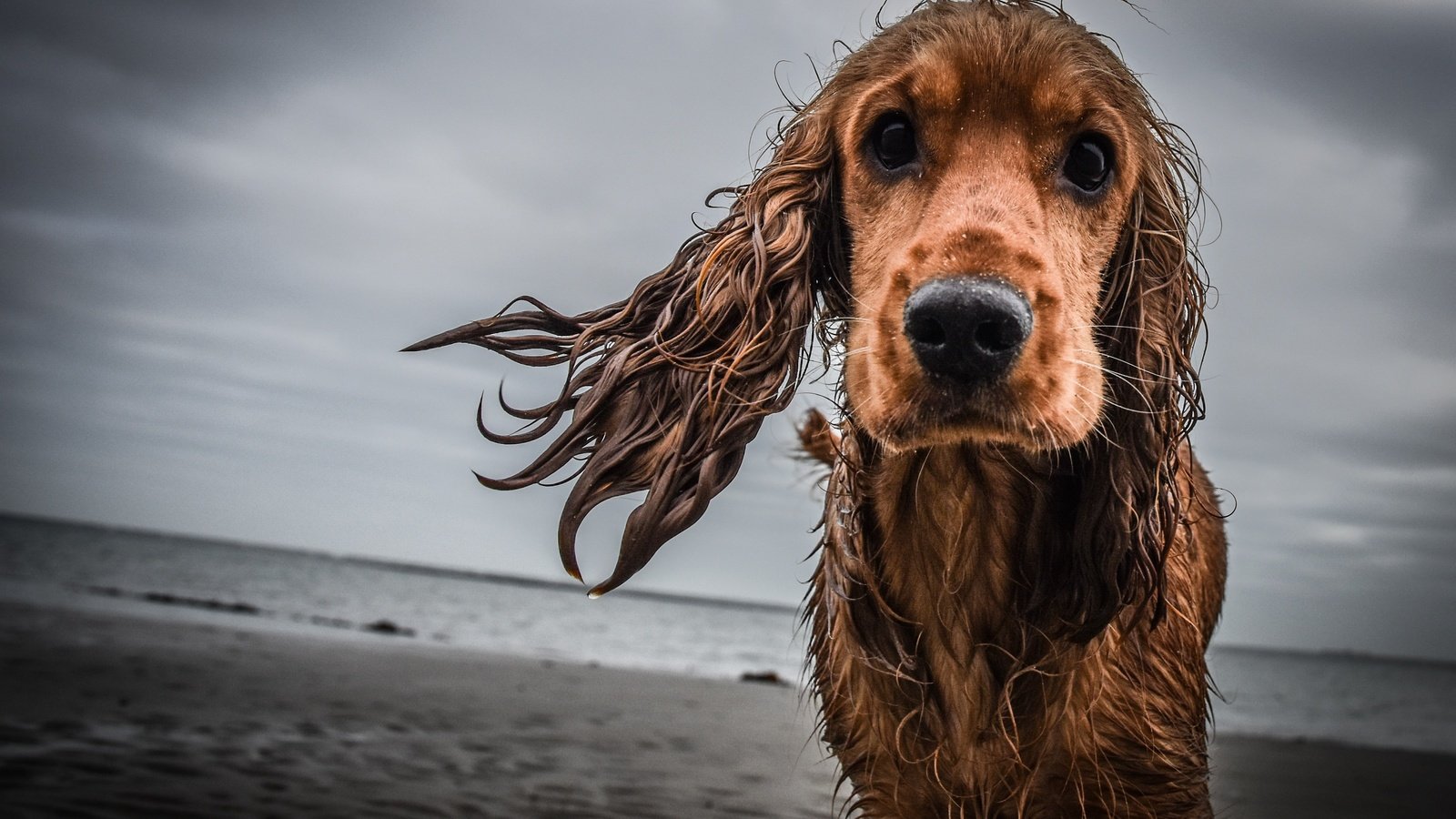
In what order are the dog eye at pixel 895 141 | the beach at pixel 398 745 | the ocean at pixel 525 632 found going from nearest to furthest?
the dog eye at pixel 895 141 < the beach at pixel 398 745 < the ocean at pixel 525 632

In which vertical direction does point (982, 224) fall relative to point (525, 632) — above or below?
above

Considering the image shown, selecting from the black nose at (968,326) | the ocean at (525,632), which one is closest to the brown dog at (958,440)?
the black nose at (968,326)

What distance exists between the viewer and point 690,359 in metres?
2.74

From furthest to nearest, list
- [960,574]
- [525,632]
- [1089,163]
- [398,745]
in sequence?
[525,632]
[398,745]
[960,574]
[1089,163]

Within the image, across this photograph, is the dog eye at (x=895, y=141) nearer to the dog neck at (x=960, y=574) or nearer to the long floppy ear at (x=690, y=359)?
the long floppy ear at (x=690, y=359)

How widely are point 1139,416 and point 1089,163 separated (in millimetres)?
639

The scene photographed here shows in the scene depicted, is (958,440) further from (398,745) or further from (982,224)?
(398,745)

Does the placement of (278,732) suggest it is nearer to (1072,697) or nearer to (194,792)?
(194,792)

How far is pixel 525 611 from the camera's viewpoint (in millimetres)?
40375

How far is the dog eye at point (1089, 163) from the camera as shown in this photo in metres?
2.54

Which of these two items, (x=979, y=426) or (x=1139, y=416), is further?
(x=1139, y=416)

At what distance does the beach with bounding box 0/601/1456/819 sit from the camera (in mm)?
5945

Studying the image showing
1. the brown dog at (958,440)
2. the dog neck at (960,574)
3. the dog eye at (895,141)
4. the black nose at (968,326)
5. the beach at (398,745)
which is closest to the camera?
the black nose at (968,326)

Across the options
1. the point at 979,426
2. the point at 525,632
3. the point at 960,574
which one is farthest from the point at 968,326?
the point at 525,632
